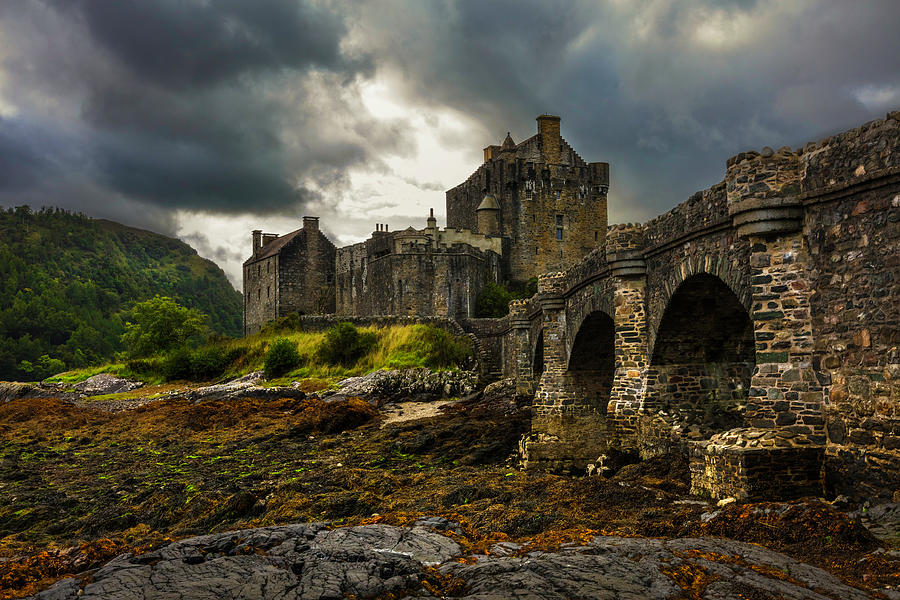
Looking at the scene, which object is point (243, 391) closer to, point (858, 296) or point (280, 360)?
point (280, 360)

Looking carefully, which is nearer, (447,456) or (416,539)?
(416,539)

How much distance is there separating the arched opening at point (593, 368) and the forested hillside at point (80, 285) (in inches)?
2365

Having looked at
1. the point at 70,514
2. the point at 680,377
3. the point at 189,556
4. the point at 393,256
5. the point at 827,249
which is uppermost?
the point at 393,256

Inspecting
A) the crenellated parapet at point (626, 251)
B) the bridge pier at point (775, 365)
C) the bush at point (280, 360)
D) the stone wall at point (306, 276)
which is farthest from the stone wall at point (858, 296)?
the stone wall at point (306, 276)

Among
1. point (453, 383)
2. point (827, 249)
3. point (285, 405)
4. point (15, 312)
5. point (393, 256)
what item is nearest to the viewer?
point (827, 249)

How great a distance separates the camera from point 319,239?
200 ft

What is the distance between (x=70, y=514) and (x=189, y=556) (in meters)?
7.85

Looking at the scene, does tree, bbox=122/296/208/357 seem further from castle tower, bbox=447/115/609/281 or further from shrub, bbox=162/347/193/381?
castle tower, bbox=447/115/609/281

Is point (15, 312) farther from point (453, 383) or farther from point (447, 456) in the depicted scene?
point (447, 456)

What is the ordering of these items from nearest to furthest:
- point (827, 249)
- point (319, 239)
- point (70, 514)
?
point (827, 249) → point (70, 514) → point (319, 239)

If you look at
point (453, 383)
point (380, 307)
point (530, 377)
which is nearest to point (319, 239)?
point (380, 307)

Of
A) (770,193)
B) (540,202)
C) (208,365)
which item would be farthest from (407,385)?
(540,202)

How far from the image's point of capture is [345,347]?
125ft

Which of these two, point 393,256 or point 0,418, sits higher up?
point 393,256
